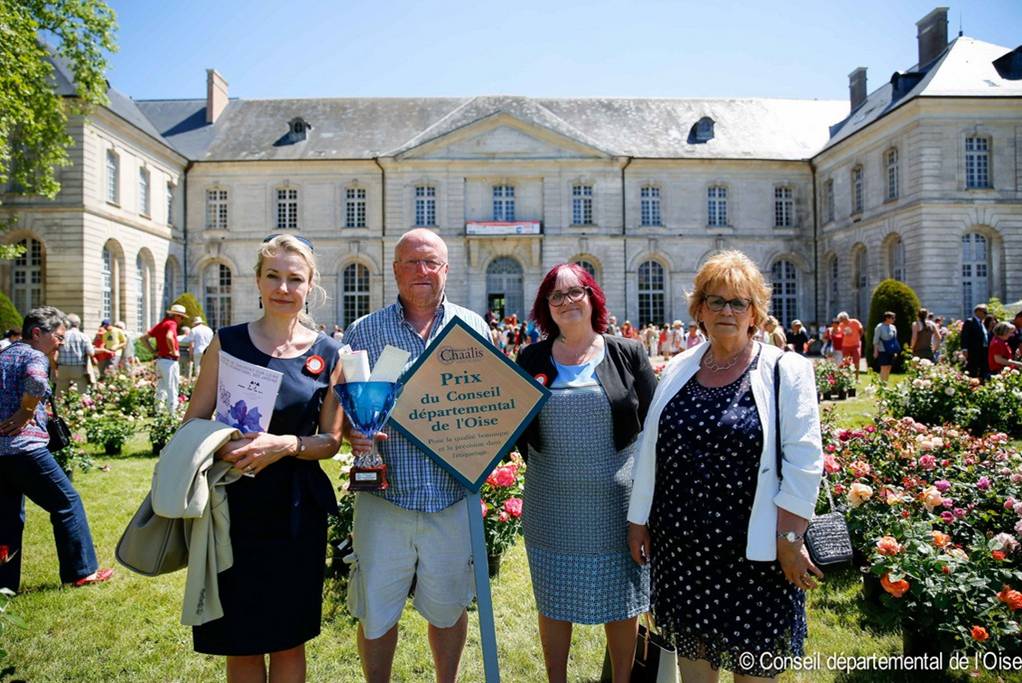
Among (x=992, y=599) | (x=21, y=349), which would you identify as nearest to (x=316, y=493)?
(x=21, y=349)

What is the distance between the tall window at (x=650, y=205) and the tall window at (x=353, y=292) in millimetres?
12858

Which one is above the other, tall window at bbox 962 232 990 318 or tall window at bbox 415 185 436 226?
tall window at bbox 415 185 436 226

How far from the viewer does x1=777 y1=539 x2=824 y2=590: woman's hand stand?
7.27ft

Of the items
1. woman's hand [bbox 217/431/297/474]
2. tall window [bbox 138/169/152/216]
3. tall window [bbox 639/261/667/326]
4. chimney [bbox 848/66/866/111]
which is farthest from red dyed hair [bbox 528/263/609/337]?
chimney [bbox 848/66/866/111]

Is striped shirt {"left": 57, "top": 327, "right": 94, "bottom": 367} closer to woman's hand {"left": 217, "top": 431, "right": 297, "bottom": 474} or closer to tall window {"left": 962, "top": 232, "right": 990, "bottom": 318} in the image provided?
woman's hand {"left": 217, "top": 431, "right": 297, "bottom": 474}

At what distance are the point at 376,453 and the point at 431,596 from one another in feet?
2.31

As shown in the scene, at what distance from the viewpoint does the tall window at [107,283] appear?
74.5 feet

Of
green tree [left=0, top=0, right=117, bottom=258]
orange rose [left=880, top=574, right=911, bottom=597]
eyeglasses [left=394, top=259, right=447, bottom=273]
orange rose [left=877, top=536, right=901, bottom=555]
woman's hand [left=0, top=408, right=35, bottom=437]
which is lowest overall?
orange rose [left=880, top=574, right=911, bottom=597]

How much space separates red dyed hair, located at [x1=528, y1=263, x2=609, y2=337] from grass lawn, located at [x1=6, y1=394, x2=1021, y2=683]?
6.05ft

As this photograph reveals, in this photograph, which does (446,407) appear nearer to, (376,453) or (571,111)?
(376,453)

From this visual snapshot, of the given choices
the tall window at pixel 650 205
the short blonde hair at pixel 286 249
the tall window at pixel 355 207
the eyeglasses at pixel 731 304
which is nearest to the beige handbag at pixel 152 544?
the short blonde hair at pixel 286 249

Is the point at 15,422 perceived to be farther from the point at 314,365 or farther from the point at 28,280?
the point at 28,280

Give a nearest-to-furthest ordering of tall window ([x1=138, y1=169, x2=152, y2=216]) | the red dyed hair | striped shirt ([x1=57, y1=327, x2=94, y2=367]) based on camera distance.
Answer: the red dyed hair < striped shirt ([x1=57, y1=327, x2=94, y2=367]) < tall window ([x1=138, y1=169, x2=152, y2=216])

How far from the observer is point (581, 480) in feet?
9.12
